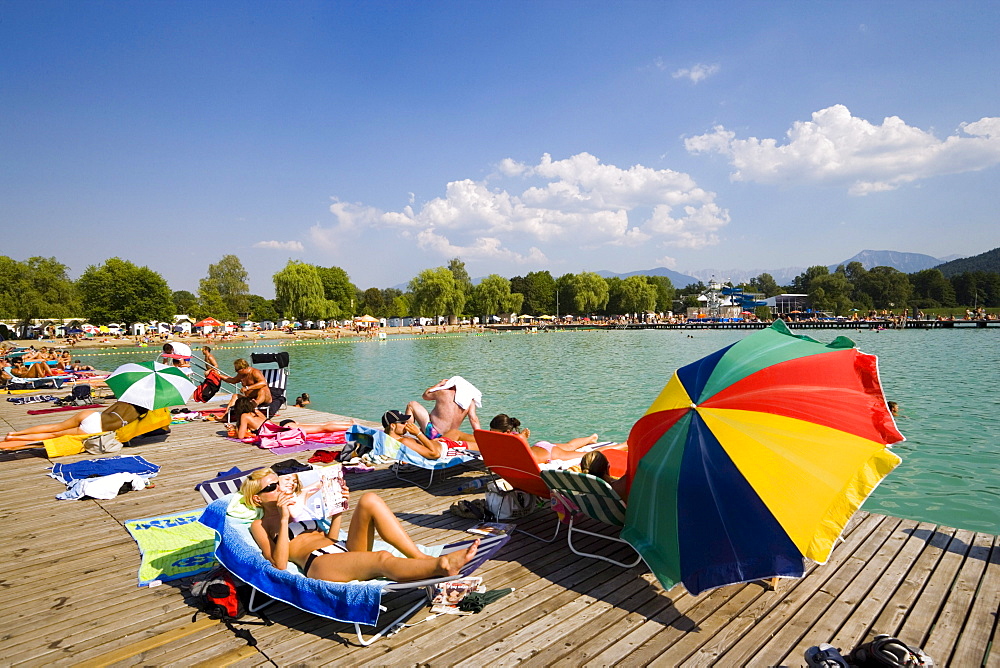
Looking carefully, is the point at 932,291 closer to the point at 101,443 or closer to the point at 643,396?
the point at 643,396

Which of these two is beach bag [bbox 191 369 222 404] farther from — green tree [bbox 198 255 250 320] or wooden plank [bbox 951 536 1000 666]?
green tree [bbox 198 255 250 320]

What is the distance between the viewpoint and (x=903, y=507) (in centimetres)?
725

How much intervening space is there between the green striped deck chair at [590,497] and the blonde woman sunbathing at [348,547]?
110cm

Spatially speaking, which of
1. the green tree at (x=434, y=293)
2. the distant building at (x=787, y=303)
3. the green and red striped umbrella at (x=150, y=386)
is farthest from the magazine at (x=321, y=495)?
the distant building at (x=787, y=303)

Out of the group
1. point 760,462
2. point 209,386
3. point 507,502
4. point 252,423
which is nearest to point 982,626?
point 760,462

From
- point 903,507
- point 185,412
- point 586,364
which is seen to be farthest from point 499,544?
point 586,364

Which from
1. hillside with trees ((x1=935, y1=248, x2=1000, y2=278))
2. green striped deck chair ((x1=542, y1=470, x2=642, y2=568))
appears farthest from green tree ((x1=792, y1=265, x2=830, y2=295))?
green striped deck chair ((x1=542, y1=470, x2=642, y2=568))

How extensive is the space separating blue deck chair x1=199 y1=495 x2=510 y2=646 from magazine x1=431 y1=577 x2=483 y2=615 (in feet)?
0.18

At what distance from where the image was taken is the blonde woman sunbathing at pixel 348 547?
3020 mm

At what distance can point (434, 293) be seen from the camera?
7456 cm

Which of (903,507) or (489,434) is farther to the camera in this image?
(903,507)

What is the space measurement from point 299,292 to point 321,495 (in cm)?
6352

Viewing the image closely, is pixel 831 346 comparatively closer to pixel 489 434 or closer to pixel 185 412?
pixel 489 434

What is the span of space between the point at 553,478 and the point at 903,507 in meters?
6.02
